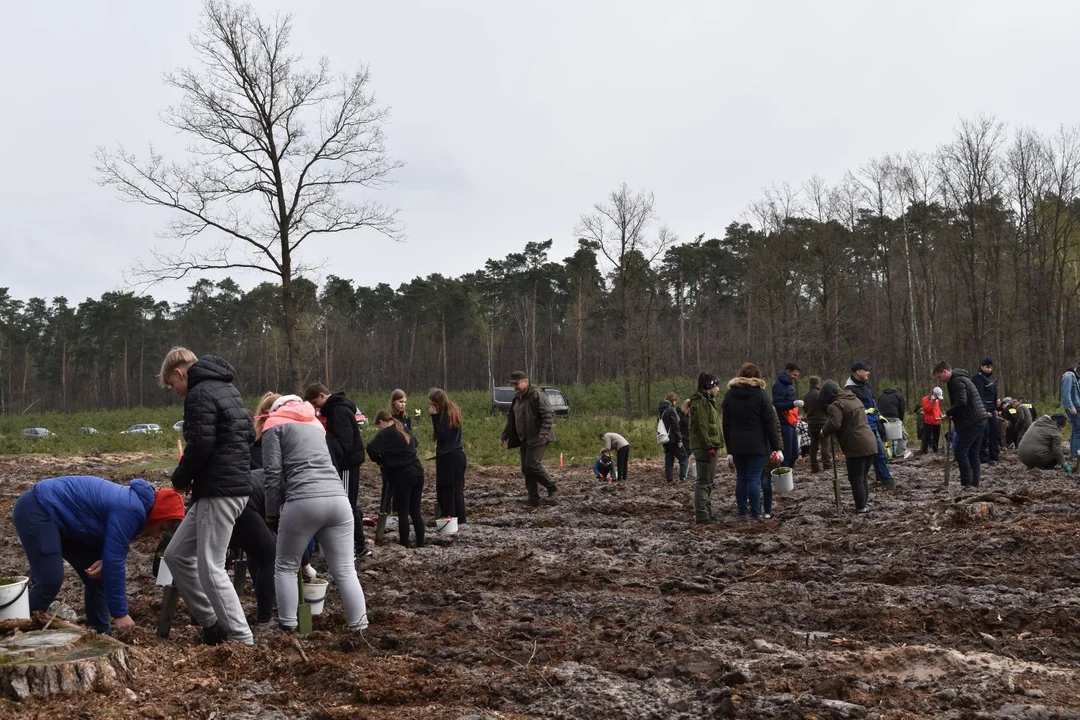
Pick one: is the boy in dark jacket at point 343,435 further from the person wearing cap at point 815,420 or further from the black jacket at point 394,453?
the person wearing cap at point 815,420

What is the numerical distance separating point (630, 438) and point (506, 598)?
19.9 meters

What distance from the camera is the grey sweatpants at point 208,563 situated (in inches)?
209

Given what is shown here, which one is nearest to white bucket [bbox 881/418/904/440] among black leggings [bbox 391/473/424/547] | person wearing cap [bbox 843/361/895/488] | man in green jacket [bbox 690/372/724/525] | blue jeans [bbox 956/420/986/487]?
person wearing cap [bbox 843/361/895/488]

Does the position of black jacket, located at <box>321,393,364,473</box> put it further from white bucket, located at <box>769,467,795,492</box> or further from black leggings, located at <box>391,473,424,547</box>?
white bucket, located at <box>769,467,795,492</box>

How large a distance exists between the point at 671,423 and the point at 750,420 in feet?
18.9

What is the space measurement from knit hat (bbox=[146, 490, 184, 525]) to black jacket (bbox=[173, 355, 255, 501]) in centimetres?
29

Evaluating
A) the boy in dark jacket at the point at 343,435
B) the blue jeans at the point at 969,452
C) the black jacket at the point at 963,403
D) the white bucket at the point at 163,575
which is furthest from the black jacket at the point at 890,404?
the white bucket at the point at 163,575

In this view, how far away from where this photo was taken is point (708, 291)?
62.8 metres

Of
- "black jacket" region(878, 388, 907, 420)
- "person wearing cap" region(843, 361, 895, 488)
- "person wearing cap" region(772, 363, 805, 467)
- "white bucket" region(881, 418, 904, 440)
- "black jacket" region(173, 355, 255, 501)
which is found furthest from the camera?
"black jacket" region(878, 388, 907, 420)

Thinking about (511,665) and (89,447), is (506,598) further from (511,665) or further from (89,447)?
(89,447)

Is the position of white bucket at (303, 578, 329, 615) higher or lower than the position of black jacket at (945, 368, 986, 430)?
lower

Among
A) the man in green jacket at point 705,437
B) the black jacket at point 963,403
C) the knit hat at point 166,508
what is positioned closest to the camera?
the knit hat at point 166,508

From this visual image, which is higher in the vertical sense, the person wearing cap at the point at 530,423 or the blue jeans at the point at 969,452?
the person wearing cap at the point at 530,423

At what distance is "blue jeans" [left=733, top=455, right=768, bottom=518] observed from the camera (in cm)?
1009
